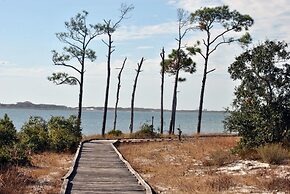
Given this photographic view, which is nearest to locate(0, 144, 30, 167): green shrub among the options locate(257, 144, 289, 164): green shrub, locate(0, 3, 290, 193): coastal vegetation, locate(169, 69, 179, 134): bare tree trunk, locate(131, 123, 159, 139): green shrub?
locate(0, 3, 290, 193): coastal vegetation

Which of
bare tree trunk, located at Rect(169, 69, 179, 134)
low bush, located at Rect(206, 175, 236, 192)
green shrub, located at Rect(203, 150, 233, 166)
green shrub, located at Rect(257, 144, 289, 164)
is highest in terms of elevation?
bare tree trunk, located at Rect(169, 69, 179, 134)

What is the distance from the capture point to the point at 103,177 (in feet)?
49.1

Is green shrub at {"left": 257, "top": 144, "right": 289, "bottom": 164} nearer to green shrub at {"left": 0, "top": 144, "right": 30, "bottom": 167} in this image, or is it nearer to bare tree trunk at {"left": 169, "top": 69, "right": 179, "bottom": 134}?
green shrub at {"left": 0, "top": 144, "right": 30, "bottom": 167}

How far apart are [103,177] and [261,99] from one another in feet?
33.7

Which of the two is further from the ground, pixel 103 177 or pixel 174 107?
pixel 174 107

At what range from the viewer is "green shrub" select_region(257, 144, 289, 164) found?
734 inches

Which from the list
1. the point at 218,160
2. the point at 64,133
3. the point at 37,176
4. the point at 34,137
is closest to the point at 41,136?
the point at 34,137

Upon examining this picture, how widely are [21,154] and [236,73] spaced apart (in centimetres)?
1120

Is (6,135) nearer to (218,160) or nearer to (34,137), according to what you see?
(34,137)

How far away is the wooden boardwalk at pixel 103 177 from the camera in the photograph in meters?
12.6

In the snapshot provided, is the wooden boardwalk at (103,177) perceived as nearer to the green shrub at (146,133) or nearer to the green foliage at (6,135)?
the green foliage at (6,135)

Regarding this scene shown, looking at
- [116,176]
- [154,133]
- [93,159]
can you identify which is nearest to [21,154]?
[93,159]

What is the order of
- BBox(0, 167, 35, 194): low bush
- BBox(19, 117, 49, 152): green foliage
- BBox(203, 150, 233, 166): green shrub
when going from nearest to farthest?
1. BBox(0, 167, 35, 194): low bush
2. BBox(203, 150, 233, 166): green shrub
3. BBox(19, 117, 49, 152): green foliage

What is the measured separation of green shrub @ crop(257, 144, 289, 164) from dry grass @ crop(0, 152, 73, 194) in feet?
25.7
